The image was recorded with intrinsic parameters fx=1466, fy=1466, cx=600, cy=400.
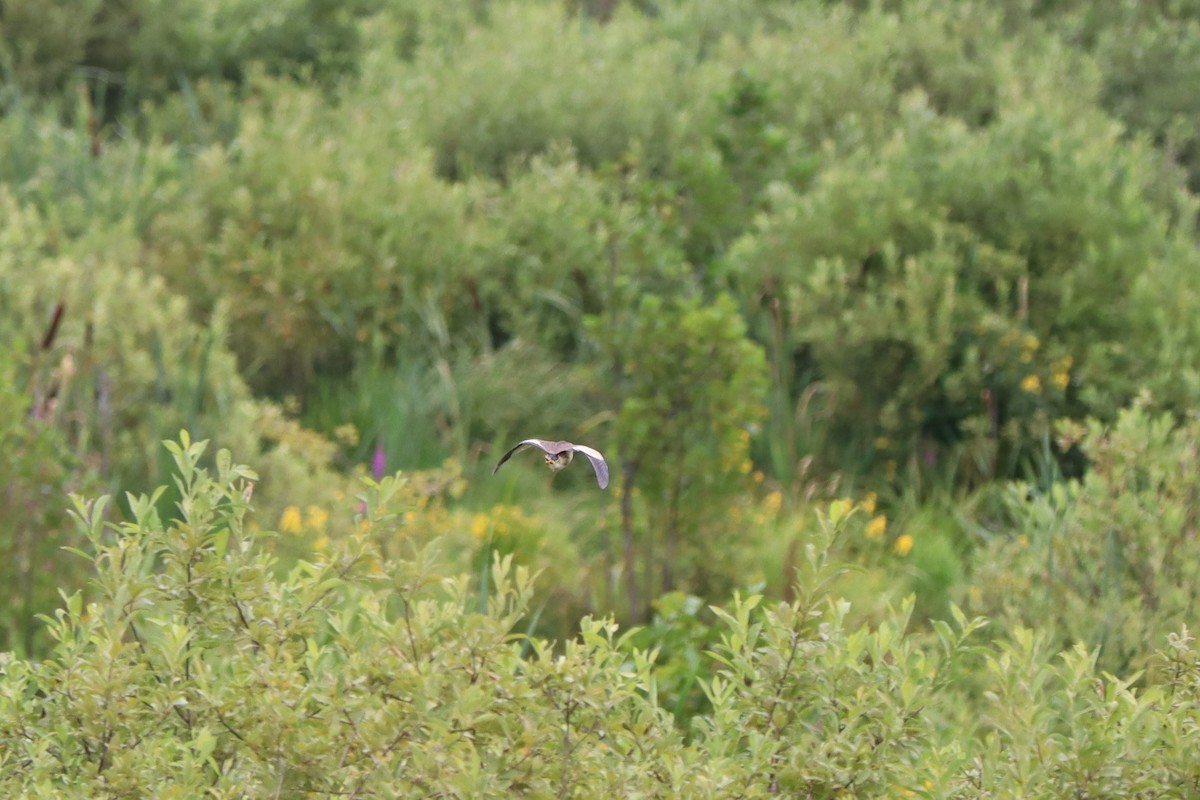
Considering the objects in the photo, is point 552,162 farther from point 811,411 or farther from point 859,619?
point 859,619

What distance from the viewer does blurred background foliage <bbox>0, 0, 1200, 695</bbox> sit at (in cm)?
→ 387

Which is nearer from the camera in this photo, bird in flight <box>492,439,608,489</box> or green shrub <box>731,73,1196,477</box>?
bird in flight <box>492,439,608,489</box>

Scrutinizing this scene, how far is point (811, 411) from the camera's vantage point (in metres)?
5.58

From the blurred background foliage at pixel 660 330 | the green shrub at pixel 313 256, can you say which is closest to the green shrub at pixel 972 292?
the blurred background foliage at pixel 660 330

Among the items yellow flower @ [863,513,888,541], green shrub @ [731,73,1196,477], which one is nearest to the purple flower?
green shrub @ [731,73,1196,477]

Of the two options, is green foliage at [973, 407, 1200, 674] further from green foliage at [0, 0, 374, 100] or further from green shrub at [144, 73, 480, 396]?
green foliage at [0, 0, 374, 100]

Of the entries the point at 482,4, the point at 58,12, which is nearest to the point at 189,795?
the point at 58,12

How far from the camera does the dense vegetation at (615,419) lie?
5.86ft

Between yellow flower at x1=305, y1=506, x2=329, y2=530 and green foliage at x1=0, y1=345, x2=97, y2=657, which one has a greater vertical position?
green foliage at x1=0, y1=345, x2=97, y2=657

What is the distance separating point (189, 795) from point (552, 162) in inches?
256

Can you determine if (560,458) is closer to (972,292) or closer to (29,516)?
(29,516)

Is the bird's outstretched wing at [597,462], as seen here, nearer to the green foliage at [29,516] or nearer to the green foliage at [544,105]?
the green foliage at [29,516]

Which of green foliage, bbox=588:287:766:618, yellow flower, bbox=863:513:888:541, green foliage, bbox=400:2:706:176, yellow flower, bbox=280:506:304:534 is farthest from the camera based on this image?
green foliage, bbox=400:2:706:176

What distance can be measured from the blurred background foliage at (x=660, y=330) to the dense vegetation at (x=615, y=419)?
0.08 ft
